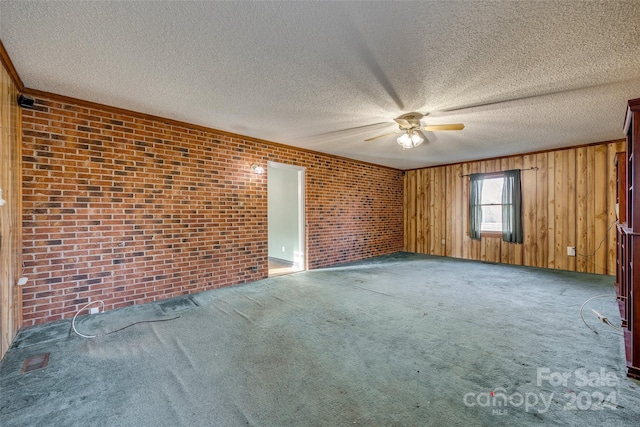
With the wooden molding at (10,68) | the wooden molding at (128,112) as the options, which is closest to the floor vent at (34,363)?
the wooden molding at (10,68)

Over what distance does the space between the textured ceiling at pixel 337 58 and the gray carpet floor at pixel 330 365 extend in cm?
237

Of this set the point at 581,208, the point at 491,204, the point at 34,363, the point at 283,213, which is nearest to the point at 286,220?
the point at 283,213

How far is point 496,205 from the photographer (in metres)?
6.11

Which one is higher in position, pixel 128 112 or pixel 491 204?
pixel 128 112

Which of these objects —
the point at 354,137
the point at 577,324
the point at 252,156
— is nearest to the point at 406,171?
the point at 354,137

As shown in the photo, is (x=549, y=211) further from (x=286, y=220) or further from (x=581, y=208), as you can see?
(x=286, y=220)

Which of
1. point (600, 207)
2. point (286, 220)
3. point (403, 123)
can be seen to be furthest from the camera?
point (286, 220)

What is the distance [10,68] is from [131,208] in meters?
1.60

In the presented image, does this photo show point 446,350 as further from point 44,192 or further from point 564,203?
point 564,203

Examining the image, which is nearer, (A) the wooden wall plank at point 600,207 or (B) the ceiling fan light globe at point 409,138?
(B) the ceiling fan light globe at point 409,138

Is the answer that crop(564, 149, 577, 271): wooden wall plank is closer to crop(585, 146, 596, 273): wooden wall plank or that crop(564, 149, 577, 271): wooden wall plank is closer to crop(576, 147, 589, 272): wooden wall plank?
crop(576, 147, 589, 272): wooden wall plank

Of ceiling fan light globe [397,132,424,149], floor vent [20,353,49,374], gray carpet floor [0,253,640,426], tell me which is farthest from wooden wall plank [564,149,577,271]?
floor vent [20,353,49,374]

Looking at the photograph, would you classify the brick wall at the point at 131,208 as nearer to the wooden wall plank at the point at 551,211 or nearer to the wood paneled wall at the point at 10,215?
the wood paneled wall at the point at 10,215

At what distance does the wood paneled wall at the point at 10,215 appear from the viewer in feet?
→ 7.01
